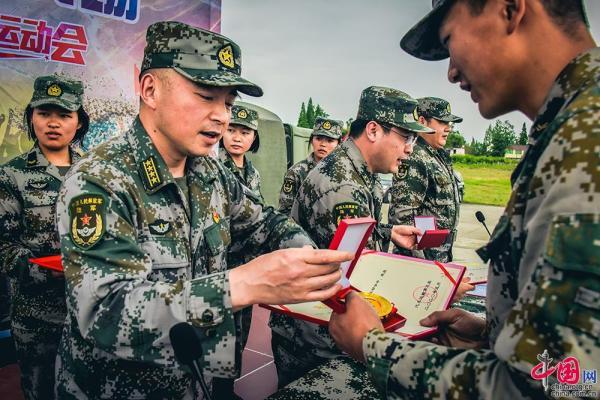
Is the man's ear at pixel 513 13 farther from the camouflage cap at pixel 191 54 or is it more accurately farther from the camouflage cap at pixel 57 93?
the camouflage cap at pixel 57 93

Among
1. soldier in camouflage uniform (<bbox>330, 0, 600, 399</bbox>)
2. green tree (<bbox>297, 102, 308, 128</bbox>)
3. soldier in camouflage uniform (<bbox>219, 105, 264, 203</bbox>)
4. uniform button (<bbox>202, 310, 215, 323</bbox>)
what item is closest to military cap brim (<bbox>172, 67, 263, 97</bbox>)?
soldier in camouflage uniform (<bbox>330, 0, 600, 399</bbox>)

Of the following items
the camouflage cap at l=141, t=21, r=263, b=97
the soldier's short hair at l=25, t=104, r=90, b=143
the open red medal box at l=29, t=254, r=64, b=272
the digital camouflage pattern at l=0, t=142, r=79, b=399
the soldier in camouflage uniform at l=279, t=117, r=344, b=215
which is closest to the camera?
the camouflage cap at l=141, t=21, r=263, b=97

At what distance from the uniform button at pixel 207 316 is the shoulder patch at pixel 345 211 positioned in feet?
3.92

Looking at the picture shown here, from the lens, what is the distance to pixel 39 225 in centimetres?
299

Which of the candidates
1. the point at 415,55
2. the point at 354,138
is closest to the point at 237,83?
the point at 415,55

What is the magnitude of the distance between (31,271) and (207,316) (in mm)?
2132

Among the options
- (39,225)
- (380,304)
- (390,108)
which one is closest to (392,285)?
(380,304)

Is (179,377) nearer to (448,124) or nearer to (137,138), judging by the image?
(137,138)

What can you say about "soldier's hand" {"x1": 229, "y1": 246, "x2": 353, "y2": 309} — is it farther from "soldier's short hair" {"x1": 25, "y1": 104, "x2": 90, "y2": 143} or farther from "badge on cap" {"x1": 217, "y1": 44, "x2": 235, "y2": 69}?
"soldier's short hair" {"x1": 25, "y1": 104, "x2": 90, "y2": 143}

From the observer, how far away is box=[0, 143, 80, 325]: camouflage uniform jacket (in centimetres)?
272

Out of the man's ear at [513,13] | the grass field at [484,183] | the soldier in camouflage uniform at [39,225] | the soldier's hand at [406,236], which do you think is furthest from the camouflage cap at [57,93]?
the grass field at [484,183]

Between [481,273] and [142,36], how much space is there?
12.8 ft

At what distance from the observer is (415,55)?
1.50 meters

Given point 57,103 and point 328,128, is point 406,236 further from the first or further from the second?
point 328,128
